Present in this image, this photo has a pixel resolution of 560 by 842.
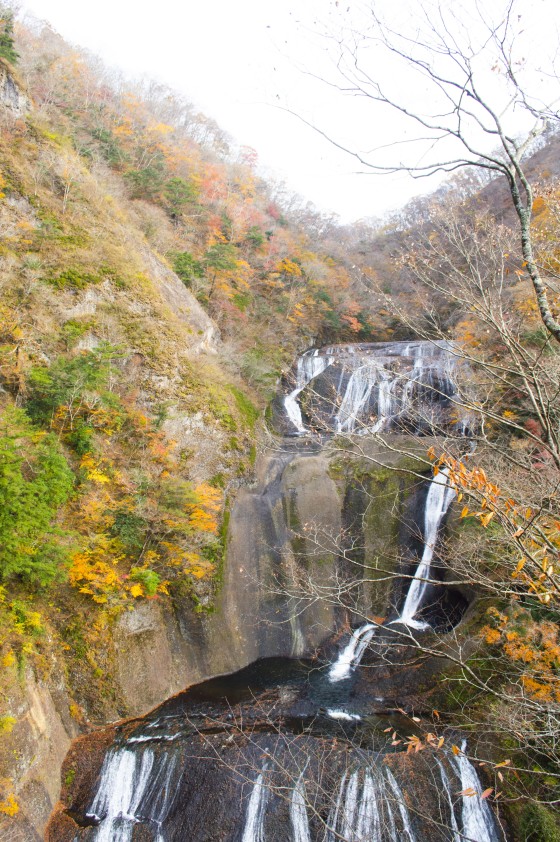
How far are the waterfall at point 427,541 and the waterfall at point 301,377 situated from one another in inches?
325

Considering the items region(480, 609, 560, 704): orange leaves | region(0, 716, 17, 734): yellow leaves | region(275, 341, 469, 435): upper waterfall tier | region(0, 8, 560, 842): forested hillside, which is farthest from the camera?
region(275, 341, 469, 435): upper waterfall tier

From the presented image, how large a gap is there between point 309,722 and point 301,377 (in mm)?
17126

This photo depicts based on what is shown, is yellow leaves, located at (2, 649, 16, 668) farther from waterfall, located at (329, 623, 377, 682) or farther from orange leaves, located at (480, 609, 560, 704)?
orange leaves, located at (480, 609, 560, 704)

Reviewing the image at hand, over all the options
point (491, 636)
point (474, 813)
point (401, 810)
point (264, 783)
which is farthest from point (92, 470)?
point (474, 813)

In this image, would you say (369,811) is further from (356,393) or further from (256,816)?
(356,393)

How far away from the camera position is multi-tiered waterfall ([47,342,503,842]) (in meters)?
7.07

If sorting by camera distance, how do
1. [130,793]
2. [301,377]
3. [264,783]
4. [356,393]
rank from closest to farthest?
[264,783], [130,793], [356,393], [301,377]

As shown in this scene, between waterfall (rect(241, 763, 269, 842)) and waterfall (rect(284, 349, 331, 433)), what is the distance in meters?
15.1

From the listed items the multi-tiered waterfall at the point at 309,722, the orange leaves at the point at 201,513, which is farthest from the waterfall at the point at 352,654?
the orange leaves at the point at 201,513

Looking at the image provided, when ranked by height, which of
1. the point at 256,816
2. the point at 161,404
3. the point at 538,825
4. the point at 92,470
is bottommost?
the point at 256,816

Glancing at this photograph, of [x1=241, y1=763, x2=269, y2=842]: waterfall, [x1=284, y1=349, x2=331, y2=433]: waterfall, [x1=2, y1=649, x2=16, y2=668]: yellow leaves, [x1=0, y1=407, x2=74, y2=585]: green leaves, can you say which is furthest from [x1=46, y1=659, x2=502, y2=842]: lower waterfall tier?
[x1=284, y1=349, x2=331, y2=433]: waterfall

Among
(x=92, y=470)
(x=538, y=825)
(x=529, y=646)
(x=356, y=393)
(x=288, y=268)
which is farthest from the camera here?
(x=288, y=268)

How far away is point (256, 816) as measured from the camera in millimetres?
7395

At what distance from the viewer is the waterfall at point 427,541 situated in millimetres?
13377
